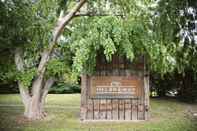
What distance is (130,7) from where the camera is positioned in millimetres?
10992

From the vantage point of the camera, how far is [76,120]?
11.3 m

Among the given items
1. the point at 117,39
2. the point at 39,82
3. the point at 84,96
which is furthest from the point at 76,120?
the point at 117,39

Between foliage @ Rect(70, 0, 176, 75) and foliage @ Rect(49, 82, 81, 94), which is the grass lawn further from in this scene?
foliage @ Rect(49, 82, 81, 94)

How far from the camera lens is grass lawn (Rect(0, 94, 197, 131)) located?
10064 millimetres

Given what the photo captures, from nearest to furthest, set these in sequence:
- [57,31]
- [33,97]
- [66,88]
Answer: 1. [57,31]
2. [33,97]
3. [66,88]

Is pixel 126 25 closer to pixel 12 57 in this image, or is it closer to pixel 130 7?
pixel 130 7

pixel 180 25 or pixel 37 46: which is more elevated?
pixel 180 25

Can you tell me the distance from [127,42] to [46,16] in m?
2.67

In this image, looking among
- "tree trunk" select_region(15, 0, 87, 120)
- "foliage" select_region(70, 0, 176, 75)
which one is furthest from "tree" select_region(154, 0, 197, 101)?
"tree trunk" select_region(15, 0, 87, 120)

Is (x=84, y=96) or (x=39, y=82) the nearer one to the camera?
(x=84, y=96)

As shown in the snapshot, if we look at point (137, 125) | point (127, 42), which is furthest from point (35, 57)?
point (137, 125)

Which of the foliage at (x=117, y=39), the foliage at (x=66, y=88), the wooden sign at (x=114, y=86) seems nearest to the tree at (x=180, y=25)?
the foliage at (x=117, y=39)

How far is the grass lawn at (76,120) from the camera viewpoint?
33.0ft

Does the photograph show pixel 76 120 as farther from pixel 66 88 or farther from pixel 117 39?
pixel 66 88
